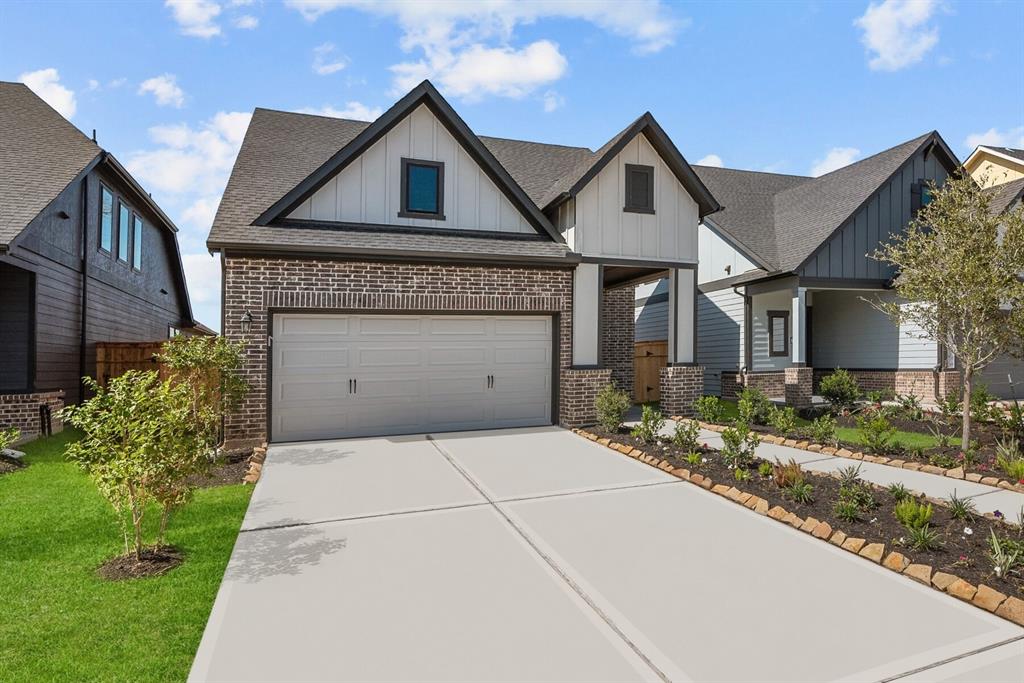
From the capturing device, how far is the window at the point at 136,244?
16109mm

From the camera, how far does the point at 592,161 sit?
1170 centimetres

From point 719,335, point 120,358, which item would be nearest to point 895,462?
point 719,335

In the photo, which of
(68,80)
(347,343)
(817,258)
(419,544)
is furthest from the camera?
(817,258)

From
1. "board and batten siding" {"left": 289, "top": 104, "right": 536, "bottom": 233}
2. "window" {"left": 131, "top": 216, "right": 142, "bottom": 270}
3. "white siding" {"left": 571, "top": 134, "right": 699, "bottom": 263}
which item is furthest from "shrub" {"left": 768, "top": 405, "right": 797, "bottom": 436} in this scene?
"window" {"left": 131, "top": 216, "right": 142, "bottom": 270}

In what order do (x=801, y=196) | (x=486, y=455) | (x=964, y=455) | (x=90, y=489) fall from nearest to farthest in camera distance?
(x=90, y=489)
(x=964, y=455)
(x=486, y=455)
(x=801, y=196)

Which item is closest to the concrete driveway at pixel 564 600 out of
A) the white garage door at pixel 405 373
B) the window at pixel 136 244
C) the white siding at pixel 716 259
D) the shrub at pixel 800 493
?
the shrub at pixel 800 493

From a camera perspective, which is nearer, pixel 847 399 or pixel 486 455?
pixel 486 455

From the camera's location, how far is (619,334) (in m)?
15.2

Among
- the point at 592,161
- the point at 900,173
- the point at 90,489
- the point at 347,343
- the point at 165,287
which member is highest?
the point at 900,173

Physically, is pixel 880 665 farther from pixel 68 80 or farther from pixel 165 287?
pixel 165 287

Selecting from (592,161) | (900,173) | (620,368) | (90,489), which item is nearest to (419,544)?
(90,489)

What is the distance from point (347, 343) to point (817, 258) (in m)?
12.8

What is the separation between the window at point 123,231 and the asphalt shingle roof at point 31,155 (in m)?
2.36

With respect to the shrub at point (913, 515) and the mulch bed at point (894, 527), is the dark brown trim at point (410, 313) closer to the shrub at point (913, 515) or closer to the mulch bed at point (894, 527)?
the mulch bed at point (894, 527)
